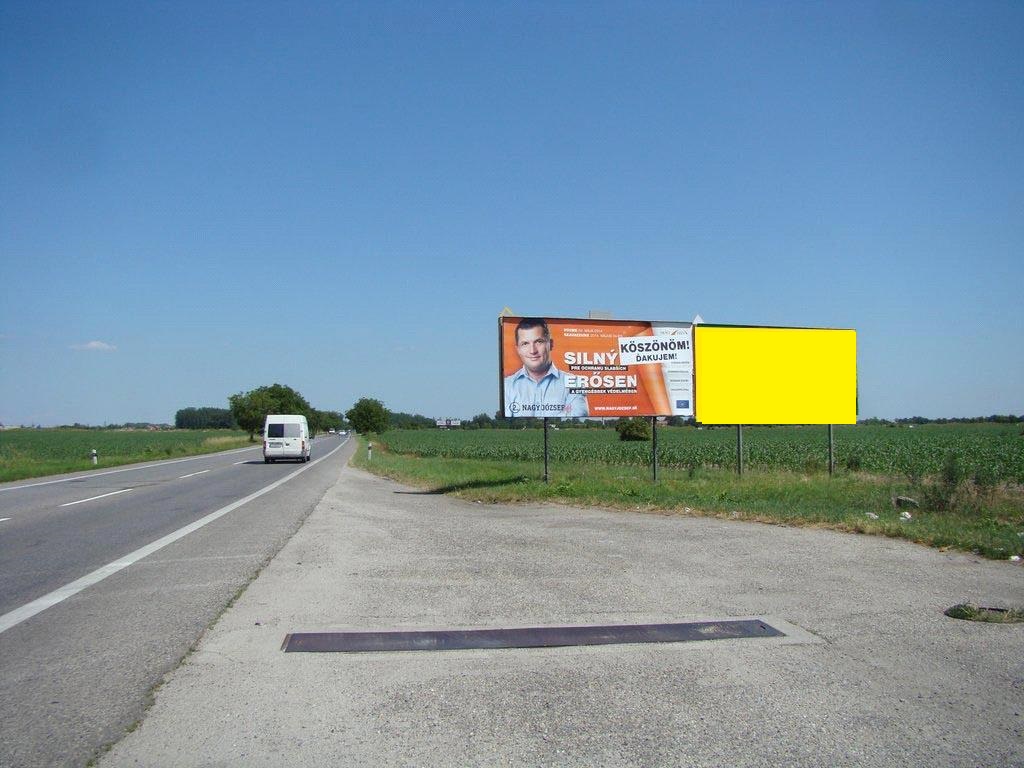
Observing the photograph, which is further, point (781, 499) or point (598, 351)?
point (598, 351)

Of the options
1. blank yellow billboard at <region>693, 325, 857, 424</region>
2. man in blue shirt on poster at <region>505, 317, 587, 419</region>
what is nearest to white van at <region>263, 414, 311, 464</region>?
man in blue shirt on poster at <region>505, 317, 587, 419</region>

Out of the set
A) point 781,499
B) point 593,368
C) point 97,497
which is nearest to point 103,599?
point 781,499

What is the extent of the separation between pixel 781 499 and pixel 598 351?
5.31 meters

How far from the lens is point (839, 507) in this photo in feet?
44.5

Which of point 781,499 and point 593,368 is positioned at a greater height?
point 593,368

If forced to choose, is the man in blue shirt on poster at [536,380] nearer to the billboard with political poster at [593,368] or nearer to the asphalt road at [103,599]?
the billboard with political poster at [593,368]

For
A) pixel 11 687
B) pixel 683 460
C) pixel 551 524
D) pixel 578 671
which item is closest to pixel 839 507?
pixel 551 524

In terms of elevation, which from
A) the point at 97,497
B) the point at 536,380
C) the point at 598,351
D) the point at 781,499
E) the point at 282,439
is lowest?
the point at 97,497

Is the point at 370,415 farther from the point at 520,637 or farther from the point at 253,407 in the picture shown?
the point at 520,637

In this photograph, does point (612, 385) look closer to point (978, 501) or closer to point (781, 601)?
point (978, 501)

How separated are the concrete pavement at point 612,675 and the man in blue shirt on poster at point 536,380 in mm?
8358

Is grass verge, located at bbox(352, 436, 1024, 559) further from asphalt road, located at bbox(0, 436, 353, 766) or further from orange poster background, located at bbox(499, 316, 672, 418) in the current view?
asphalt road, located at bbox(0, 436, 353, 766)

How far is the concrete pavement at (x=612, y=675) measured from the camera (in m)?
4.02

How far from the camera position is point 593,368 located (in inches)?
709
